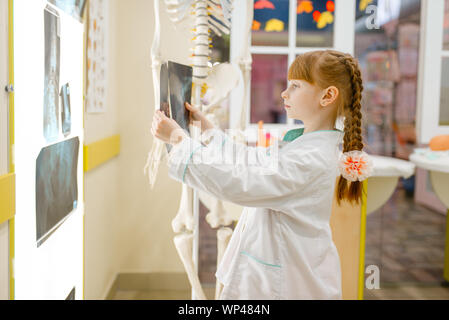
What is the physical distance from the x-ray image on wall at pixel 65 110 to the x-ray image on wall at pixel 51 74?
0.14ft

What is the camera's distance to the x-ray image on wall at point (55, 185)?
1122 mm

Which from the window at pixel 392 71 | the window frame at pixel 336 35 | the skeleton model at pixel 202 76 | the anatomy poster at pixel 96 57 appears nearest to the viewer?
the skeleton model at pixel 202 76

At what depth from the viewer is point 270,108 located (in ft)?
8.68

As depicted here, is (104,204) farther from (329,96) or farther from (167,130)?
(329,96)

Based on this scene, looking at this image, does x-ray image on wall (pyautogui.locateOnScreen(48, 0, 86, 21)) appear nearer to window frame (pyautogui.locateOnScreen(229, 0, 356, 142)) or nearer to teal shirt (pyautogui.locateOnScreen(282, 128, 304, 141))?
teal shirt (pyautogui.locateOnScreen(282, 128, 304, 141))

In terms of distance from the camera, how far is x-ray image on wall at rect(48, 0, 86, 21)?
3.92 feet

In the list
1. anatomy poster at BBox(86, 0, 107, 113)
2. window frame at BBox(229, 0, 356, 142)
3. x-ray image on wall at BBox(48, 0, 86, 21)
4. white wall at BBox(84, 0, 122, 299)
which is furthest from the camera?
window frame at BBox(229, 0, 356, 142)

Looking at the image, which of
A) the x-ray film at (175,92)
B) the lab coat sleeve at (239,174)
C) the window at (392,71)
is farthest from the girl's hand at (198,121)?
the window at (392,71)

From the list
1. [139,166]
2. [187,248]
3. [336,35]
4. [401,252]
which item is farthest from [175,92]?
[401,252]

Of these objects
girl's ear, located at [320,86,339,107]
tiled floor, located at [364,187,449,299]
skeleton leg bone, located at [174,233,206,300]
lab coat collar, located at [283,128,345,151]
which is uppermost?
girl's ear, located at [320,86,339,107]

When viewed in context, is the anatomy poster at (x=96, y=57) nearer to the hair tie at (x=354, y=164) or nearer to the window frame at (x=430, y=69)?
the hair tie at (x=354, y=164)

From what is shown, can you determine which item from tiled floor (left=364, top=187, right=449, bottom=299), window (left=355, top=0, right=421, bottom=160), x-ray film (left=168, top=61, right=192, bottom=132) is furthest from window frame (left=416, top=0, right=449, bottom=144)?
x-ray film (left=168, top=61, right=192, bottom=132)

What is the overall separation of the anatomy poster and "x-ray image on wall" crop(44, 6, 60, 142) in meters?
0.63
